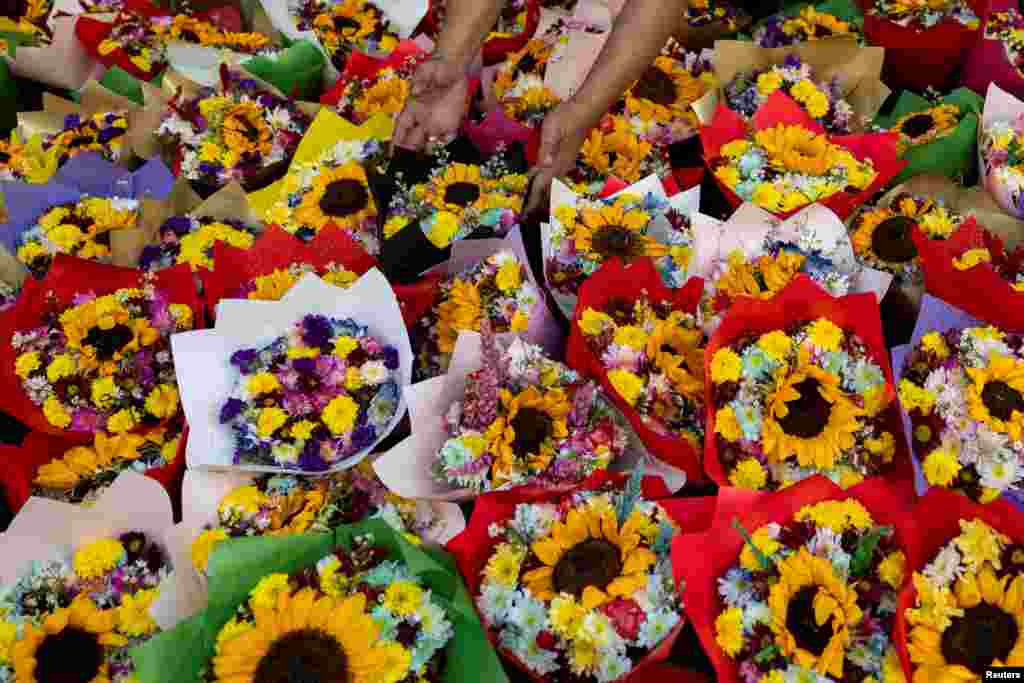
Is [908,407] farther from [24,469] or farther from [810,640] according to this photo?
[24,469]

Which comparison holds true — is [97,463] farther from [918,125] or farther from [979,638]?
[918,125]

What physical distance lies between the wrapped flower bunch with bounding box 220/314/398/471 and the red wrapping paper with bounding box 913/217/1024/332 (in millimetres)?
1139

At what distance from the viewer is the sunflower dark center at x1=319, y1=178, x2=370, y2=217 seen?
2.26 meters

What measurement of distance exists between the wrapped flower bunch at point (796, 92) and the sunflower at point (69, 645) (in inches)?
84.0

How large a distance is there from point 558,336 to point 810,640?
2.85 ft

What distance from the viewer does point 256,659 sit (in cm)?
121

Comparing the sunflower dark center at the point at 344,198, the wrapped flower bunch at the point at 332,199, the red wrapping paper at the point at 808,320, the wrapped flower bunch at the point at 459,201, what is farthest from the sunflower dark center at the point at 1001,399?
the sunflower dark center at the point at 344,198

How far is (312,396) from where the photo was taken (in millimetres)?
1638

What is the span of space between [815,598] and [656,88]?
1.82 meters

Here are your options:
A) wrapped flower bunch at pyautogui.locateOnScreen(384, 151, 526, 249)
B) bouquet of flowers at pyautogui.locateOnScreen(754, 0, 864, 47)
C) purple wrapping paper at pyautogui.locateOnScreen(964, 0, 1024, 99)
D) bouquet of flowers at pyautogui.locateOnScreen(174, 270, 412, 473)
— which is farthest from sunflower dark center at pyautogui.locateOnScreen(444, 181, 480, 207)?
purple wrapping paper at pyautogui.locateOnScreen(964, 0, 1024, 99)

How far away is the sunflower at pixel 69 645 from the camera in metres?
1.38

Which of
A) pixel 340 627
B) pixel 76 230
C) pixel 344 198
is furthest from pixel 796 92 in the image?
pixel 76 230

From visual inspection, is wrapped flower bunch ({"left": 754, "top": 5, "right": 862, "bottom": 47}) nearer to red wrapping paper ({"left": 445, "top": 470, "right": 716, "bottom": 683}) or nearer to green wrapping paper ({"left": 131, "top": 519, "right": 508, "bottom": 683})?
red wrapping paper ({"left": 445, "top": 470, "right": 716, "bottom": 683})

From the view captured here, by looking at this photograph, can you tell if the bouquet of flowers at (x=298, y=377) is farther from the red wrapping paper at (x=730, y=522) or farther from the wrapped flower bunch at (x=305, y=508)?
the red wrapping paper at (x=730, y=522)
